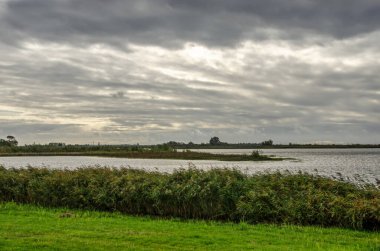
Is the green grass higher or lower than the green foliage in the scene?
lower

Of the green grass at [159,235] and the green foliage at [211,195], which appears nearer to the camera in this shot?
the green grass at [159,235]

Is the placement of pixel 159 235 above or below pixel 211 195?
below

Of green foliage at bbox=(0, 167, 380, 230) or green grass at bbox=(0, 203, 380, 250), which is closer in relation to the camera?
green grass at bbox=(0, 203, 380, 250)

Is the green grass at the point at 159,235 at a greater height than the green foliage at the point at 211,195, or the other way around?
the green foliage at the point at 211,195

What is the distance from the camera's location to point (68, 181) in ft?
80.7

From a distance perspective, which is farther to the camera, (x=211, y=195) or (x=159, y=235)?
(x=211, y=195)

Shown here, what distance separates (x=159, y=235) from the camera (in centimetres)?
1492

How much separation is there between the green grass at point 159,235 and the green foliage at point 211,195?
119 centimetres

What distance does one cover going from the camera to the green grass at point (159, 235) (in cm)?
1322

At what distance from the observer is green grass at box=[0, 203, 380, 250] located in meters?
13.2

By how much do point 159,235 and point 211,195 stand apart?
19.9 feet

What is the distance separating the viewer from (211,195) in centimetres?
2066

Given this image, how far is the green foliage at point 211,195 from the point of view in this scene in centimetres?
1856

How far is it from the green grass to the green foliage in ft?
3.91
